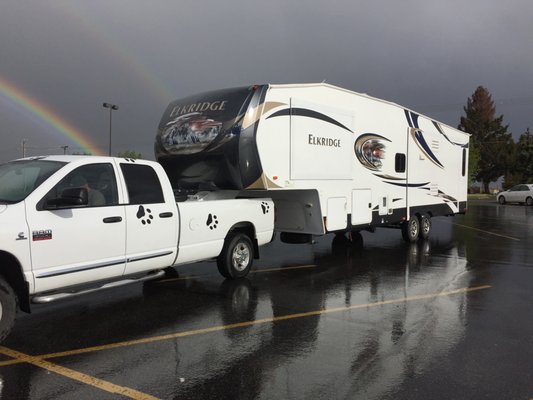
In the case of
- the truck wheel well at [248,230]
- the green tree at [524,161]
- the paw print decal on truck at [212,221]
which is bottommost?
the truck wheel well at [248,230]

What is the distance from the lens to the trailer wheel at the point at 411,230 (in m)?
13.1

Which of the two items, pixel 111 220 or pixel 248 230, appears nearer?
→ pixel 111 220

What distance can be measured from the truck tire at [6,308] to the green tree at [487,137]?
74.2 metres

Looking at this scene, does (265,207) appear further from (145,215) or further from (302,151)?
(145,215)

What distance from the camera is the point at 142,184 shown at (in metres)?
6.42

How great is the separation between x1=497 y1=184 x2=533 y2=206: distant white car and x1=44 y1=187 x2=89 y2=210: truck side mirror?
1438 inches

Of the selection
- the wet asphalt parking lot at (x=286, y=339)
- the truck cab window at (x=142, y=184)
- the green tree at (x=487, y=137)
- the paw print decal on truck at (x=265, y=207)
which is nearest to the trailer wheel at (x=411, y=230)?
the wet asphalt parking lot at (x=286, y=339)

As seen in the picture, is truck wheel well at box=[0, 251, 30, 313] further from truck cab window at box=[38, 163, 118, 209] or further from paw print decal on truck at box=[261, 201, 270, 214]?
paw print decal on truck at box=[261, 201, 270, 214]

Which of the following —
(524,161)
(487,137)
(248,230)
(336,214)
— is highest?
(487,137)

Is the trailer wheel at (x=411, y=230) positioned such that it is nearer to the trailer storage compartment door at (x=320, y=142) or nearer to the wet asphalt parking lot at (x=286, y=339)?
the trailer storage compartment door at (x=320, y=142)

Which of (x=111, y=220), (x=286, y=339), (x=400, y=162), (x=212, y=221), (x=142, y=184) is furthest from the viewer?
(x=400, y=162)

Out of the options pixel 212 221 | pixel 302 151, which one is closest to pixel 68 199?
pixel 212 221

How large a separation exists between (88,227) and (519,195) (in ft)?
122

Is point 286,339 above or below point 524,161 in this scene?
below
